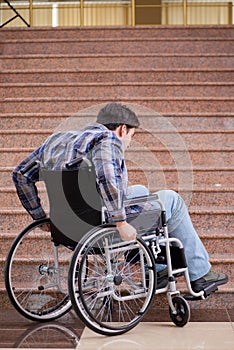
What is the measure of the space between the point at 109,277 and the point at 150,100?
2348 mm

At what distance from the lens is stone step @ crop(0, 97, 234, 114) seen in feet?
17.2

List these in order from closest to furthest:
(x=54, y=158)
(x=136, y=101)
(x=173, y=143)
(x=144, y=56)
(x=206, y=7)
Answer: (x=54, y=158) < (x=173, y=143) < (x=136, y=101) < (x=144, y=56) < (x=206, y=7)

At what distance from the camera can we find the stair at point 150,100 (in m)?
4.20

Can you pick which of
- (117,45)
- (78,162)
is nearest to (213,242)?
(78,162)

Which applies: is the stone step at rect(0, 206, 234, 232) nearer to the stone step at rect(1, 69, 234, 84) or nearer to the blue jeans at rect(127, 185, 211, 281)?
the blue jeans at rect(127, 185, 211, 281)

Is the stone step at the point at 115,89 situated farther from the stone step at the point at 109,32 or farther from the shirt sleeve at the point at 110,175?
the shirt sleeve at the point at 110,175

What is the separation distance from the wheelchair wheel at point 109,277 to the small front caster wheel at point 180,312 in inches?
5.4

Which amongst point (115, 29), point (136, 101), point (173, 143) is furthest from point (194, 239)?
point (115, 29)

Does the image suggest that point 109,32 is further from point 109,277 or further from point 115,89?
point 109,277

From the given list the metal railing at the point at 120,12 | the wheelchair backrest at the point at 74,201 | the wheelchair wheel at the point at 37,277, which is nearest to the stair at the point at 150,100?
the wheelchair wheel at the point at 37,277

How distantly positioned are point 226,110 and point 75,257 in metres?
2.61

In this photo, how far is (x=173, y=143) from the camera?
4.80 m

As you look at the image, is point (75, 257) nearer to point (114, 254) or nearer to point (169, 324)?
point (114, 254)

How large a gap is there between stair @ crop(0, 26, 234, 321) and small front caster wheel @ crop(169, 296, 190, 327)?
0.22 meters
